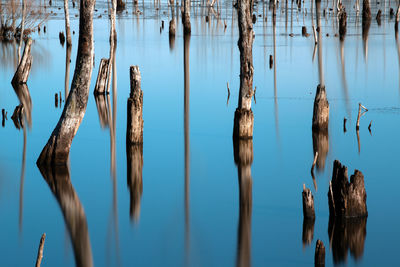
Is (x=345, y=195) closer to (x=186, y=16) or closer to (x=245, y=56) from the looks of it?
(x=245, y=56)

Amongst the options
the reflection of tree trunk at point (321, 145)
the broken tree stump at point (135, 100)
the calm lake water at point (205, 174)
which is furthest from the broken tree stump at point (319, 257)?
the broken tree stump at point (135, 100)

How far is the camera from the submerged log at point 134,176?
1039cm

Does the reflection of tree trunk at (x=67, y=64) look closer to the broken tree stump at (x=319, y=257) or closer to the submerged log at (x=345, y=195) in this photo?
the submerged log at (x=345, y=195)

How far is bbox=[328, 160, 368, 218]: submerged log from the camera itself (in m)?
8.72

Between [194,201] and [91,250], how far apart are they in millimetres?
2410

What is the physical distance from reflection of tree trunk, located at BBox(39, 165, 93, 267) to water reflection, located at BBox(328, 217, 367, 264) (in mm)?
2841

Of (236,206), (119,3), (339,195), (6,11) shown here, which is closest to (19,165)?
(236,206)

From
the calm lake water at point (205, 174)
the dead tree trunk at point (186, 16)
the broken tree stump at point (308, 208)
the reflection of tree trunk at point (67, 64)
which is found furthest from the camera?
the dead tree trunk at point (186, 16)

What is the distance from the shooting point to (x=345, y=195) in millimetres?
9000

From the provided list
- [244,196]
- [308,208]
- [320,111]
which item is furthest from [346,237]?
[320,111]

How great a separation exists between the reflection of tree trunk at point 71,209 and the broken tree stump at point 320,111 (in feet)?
15.4

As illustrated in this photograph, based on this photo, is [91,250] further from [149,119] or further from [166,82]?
[166,82]

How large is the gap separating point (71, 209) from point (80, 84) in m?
2.15

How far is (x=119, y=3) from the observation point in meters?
55.5
